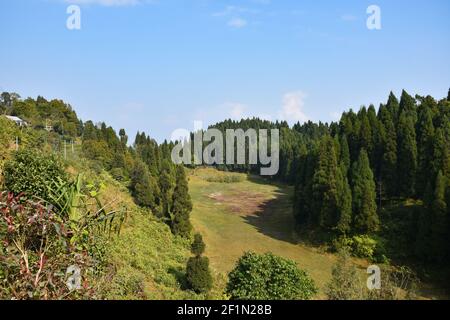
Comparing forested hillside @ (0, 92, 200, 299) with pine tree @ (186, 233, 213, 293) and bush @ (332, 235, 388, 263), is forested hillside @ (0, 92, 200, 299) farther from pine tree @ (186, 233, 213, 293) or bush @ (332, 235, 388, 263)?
bush @ (332, 235, 388, 263)

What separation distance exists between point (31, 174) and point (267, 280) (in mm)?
7782

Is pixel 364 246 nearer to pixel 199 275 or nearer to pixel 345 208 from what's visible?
pixel 345 208

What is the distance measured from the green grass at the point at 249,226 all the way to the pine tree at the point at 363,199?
3.32 m

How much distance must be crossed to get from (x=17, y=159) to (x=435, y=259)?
77.4ft

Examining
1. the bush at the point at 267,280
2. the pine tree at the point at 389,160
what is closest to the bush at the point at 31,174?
the bush at the point at 267,280

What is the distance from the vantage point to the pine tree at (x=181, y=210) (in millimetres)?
30469

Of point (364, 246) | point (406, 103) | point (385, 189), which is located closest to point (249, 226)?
point (364, 246)

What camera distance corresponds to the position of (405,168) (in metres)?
34.8

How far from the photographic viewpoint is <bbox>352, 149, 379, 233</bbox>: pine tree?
95.2ft

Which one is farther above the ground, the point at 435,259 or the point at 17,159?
the point at 17,159

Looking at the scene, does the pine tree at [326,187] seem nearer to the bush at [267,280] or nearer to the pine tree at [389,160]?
the pine tree at [389,160]

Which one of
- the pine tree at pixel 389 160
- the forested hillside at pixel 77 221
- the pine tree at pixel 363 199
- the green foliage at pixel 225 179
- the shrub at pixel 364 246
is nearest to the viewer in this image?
the forested hillside at pixel 77 221
